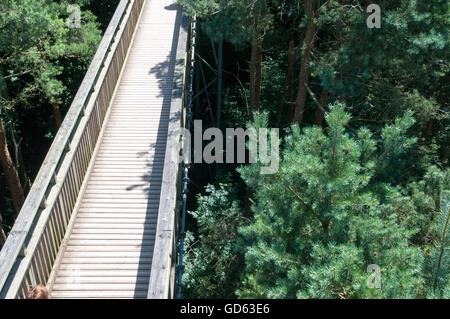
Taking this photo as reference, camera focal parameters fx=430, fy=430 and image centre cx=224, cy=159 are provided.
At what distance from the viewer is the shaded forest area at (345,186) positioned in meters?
4.92

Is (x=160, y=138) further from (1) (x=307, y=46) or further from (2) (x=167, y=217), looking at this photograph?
(1) (x=307, y=46)

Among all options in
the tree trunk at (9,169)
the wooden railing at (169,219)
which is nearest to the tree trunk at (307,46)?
the wooden railing at (169,219)

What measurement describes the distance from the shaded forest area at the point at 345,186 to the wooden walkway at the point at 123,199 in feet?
5.72

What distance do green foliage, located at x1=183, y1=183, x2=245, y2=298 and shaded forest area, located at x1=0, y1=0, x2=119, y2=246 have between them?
5.59m

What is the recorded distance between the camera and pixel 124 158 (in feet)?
28.1

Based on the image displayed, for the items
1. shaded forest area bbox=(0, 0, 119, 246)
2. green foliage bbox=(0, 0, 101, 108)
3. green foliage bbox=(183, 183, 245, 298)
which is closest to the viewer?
green foliage bbox=(183, 183, 245, 298)

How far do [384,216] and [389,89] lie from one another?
3.83 metres

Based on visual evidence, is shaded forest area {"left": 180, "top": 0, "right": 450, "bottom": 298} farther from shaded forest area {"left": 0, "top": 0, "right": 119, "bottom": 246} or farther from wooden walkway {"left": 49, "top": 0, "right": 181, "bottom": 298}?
shaded forest area {"left": 0, "top": 0, "right": 119, "bottom": 246}

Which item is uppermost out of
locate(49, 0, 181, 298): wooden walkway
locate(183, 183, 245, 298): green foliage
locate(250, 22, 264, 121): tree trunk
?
locate(250, 22, 264, 121): tree trunk

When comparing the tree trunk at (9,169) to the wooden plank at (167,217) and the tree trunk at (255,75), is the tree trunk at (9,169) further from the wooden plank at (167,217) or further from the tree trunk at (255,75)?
the tree trunk at (255,75)

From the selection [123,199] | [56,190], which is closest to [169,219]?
[123,199]

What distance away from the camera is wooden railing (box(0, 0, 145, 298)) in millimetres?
5543

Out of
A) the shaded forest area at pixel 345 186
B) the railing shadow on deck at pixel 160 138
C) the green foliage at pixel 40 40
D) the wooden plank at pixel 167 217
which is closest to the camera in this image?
the shaded forest area at pixel 345 186

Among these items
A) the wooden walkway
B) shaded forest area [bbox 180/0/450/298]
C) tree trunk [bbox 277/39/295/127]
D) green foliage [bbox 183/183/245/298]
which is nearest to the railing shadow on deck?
the wooden walkway
